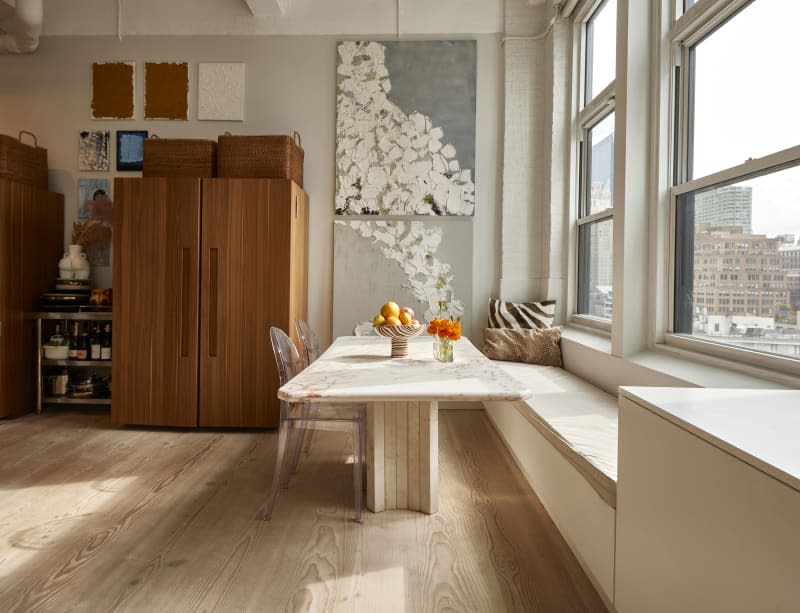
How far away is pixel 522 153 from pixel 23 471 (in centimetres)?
414

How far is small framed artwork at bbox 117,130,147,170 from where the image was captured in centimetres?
470

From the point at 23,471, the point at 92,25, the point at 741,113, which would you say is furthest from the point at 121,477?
the point at 92,25

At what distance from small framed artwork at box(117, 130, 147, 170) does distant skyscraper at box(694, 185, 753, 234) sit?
4.27 meters

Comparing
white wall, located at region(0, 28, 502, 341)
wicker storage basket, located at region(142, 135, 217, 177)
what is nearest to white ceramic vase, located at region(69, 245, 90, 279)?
white wall, located at region(0, 28, 502, 341)

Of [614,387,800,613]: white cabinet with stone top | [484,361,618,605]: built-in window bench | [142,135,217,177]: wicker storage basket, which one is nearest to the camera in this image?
[614,387,800,613]: white cabinet with stone top

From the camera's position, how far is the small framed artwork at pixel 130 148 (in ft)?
15.4

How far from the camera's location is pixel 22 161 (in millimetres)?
4320

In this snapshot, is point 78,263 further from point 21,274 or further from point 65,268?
point 21,274

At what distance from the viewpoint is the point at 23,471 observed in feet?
10.2

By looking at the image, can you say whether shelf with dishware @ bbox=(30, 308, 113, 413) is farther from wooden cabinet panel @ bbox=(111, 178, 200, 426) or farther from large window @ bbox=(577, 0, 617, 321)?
large window @ bbox=(577, 0, 617, 321)

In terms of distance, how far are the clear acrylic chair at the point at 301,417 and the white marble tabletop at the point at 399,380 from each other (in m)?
0.20

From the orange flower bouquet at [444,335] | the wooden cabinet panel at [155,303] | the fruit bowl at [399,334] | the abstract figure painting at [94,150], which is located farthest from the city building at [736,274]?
the abstract figure painting at [94,150]

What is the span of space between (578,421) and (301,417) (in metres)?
1.27

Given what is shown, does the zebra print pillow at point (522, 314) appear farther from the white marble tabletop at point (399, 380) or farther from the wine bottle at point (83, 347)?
the wine bottle at point (83, 347)
